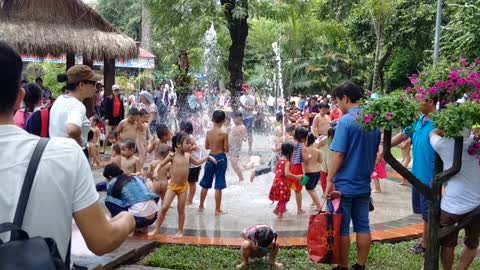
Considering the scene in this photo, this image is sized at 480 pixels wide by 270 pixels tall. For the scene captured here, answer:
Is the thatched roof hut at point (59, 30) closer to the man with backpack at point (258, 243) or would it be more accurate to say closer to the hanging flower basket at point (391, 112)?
the man with backpack at point (258, 243)

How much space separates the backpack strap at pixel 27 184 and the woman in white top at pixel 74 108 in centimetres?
280

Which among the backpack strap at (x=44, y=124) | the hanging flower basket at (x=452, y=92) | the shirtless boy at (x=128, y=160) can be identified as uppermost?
the hanging flower basket at (x=452, y=92)

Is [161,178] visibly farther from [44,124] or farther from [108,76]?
[108,76]

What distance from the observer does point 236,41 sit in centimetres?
1446

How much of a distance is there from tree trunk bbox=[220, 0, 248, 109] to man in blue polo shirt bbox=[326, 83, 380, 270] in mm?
9091

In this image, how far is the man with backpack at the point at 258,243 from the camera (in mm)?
5172

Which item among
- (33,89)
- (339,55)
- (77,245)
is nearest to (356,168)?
(77,245)

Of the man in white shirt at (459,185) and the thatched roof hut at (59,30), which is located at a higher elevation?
the thatched roof hut at (59,30)

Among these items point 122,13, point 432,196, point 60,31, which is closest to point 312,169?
point 432,196

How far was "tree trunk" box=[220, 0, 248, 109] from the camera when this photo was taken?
1395cm

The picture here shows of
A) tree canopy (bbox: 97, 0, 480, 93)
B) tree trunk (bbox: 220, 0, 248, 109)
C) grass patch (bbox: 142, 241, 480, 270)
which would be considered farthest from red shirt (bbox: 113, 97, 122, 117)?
grass patch (bbox: 142, 241, 480, 270)

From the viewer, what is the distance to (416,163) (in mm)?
5441

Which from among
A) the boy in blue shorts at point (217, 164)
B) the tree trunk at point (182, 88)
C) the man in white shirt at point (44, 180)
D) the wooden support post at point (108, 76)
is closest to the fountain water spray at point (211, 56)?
the tree trunk at point (182, 88)

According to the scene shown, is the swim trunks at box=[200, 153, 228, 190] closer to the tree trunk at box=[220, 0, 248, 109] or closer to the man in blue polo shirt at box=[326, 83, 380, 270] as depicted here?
the man in blue polo shirt at box=[326, 83, 380, 270]
